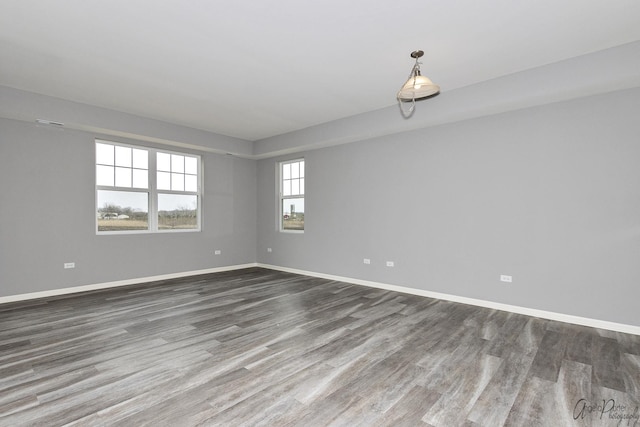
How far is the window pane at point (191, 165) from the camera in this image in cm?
631

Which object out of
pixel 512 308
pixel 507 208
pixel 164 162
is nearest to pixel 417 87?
pixel 507 208

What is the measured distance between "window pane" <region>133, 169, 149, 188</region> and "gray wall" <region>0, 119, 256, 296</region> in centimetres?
64

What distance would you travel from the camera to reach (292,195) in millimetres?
6766

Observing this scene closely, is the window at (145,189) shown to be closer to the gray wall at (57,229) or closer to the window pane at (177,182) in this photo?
the window pane at (177,182)

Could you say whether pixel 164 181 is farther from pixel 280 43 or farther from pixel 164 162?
pixel 280 43

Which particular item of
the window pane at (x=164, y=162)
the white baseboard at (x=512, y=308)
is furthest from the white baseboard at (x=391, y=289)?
the window pane at (x=164, y=162)

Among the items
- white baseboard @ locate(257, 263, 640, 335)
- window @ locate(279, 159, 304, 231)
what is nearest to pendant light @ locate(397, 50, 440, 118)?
white baseboard @ locate(257, 263, 640, 335)

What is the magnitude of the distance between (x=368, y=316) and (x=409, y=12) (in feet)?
10.2

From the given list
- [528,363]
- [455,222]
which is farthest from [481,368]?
[455,222]

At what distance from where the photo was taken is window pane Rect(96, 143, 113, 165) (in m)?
5.19

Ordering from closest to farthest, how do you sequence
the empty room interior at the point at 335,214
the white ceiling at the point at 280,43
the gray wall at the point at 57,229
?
the empty room interior at the point at 335,214, the white ceiling at the point at 280,43, the gray wall at the point at 57,229

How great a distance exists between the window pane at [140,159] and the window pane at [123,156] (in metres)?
0.09

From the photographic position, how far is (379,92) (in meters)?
4.17

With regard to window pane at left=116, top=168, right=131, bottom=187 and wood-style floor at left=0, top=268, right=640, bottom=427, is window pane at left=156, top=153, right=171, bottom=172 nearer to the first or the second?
window pane at left=116, top=168, right=131, bottom=187
